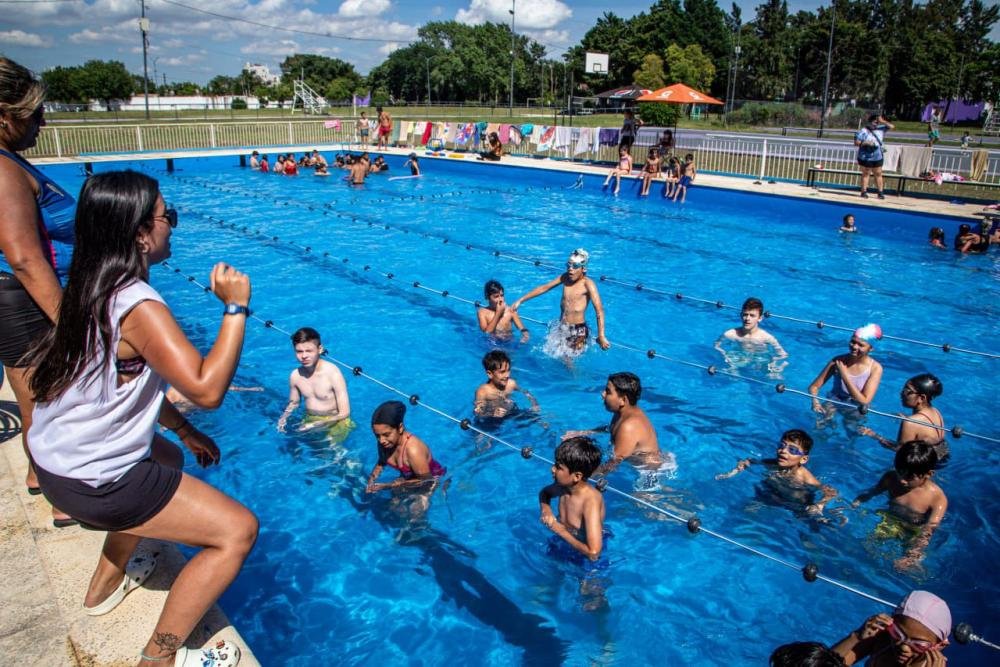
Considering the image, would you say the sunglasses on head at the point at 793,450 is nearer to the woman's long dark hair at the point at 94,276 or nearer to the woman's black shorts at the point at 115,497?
the woman's black shorts at the point at 115,497

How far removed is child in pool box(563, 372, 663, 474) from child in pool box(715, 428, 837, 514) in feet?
3.31

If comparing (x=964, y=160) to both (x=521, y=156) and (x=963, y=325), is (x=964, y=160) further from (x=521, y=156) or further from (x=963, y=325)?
(x=521, y=156)

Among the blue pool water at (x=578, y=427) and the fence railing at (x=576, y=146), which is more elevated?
the fence railing at (x=576, y=146)

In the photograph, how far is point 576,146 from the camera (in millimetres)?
24828

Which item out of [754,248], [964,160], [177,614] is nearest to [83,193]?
[177,614]

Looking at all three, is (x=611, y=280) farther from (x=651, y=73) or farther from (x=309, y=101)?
(x=651, y=73)

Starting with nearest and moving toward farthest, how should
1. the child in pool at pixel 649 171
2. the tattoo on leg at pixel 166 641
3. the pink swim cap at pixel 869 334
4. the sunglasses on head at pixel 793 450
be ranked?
the tattoo on leg at pixel 166 641
the sunglasses on head at pixel 793 450
the pink swim cap at pixel 869 334
the child in pool at pixel 649 171

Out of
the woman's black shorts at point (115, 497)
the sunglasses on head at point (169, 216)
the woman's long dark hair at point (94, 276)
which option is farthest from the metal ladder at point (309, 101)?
the woman's black shorts at point (115, 497)

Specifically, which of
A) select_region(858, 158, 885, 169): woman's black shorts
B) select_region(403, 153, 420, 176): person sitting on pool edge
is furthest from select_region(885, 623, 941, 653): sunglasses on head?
select_region(403, 153, 420, 176): person sitting on pool edge

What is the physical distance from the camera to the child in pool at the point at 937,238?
13.6m

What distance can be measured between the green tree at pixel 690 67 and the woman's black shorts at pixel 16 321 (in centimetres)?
7373

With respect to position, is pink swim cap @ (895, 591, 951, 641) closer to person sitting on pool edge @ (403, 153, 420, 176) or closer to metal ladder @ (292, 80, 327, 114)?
person sitting on pool edge @ (403, 153, 420, 176)

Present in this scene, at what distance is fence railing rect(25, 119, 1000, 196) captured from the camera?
18.8 m

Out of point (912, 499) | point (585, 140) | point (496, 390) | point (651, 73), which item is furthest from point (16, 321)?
point (651, 73)
